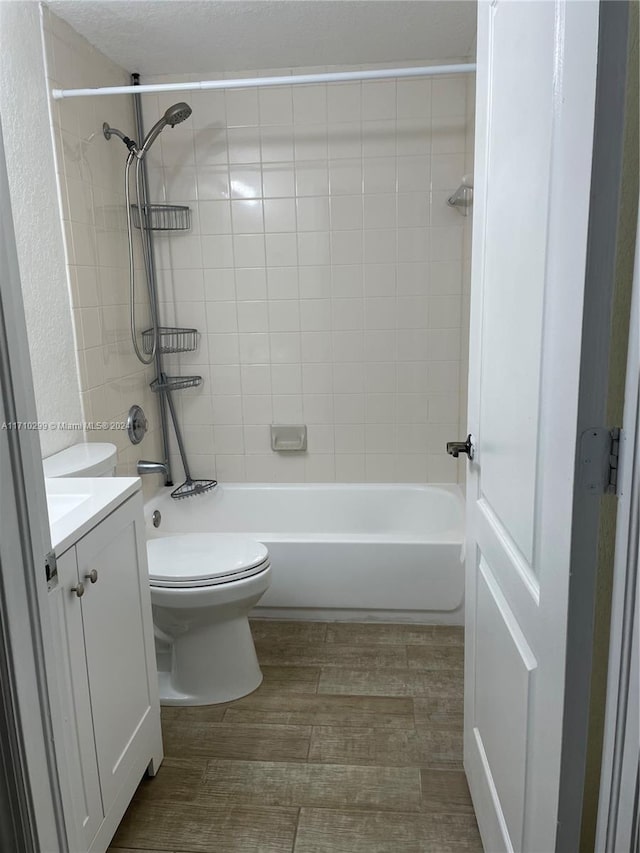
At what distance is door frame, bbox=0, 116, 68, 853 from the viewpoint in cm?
87

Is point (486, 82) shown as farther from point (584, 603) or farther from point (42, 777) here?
point (42, 777)

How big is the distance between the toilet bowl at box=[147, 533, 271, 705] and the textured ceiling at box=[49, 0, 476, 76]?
1891 millimetres

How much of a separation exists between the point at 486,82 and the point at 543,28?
448 mm

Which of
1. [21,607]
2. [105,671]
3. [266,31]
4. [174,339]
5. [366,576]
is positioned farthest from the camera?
[174,339]

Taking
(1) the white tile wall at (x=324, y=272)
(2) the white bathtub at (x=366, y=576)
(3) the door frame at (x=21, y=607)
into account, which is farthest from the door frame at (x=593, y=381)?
(1) the white tile wall at (x=324, y=272)

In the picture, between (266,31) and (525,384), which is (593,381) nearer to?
(525,384)

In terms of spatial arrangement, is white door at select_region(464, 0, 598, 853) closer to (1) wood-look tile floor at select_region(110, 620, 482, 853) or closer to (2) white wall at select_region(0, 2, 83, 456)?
(1) wood-look tile floor at select_region(110, 620, 482, 853)

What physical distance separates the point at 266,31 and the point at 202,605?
7.02 feet

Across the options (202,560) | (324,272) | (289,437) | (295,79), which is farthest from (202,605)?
(295,79)

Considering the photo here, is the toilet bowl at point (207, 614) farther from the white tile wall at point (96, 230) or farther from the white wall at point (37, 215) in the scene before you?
the white tile wall at point (96, 230)

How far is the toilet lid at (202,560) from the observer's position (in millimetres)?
2041

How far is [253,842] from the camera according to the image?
1.59m

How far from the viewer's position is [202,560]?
2154 mm

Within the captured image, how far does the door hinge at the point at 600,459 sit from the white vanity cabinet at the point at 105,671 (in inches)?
35.3
